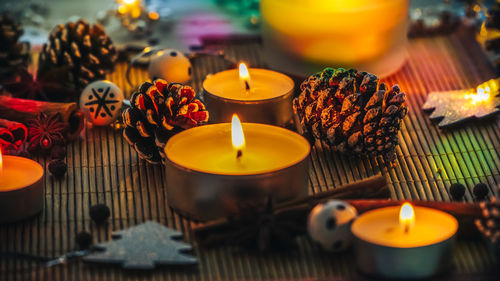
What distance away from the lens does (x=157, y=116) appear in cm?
110

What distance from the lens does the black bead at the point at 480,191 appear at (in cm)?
105

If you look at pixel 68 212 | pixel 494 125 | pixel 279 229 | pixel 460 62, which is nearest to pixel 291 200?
pixel 279 229

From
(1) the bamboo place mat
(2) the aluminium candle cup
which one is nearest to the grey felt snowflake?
(1) the bamboo place mat

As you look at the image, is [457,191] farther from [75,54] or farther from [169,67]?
[75,54]

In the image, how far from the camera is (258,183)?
0.96 meters

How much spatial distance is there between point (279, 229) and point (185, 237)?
0.12 m

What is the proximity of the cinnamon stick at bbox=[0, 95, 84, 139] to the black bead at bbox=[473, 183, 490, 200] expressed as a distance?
0.56 meters

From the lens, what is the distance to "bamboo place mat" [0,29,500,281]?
0.93 meters

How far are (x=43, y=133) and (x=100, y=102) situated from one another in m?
0.10

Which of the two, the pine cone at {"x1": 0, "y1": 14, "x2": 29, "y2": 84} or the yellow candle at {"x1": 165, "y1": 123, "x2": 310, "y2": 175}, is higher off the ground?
the pine cone at {"x1": 0, "y1": 14, "x2": 29, "y2": 84}

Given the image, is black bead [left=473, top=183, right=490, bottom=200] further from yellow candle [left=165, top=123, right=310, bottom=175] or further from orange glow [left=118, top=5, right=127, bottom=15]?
orange glow [left=118, top=5, right=127, bottom=15]

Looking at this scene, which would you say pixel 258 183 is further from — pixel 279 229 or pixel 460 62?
pixel 460 62

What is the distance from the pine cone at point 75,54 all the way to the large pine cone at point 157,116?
259 millimetres

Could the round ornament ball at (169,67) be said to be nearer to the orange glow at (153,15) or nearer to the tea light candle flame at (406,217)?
the orange glow at (153,15)
